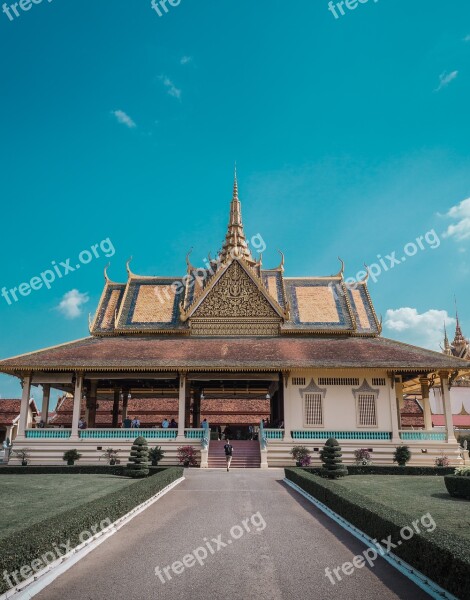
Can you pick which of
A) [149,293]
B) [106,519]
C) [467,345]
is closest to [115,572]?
[106,519]

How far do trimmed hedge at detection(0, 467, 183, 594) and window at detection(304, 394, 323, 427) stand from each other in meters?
13.7

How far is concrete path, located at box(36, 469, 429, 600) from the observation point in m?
5.70

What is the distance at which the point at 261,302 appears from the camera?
28.5 metres

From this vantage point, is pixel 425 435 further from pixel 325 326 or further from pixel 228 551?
pixel 228 551

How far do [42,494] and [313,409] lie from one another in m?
13.6

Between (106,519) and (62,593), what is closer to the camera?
(62,593)

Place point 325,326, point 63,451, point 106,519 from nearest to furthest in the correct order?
point 106,519, point 63,451, point 325,326

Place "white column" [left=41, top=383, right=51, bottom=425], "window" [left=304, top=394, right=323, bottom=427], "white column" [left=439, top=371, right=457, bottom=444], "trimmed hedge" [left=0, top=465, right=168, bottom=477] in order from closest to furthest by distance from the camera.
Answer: "trimmed hedge" [left=0, top=465, right=168, bottom=477] < "white column" [left=439, top=371, right=457, bottom=444] < "window" [left=304, top=394, right=323, bottom=427] < "white column" [left=41, top=383, right=51, bottom=425]

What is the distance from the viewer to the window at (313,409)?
78.7ft

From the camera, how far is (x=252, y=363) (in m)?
23.5

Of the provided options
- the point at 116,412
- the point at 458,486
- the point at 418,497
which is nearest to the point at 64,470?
the point at 116,412

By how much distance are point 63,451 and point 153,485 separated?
1214cm

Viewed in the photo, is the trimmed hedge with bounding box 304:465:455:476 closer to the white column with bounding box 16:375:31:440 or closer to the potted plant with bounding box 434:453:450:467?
the potted plant with bounding box 434:453:450:467

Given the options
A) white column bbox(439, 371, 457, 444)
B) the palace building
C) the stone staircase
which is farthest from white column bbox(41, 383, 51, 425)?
white column bbox(439, 371, 457, 444)
